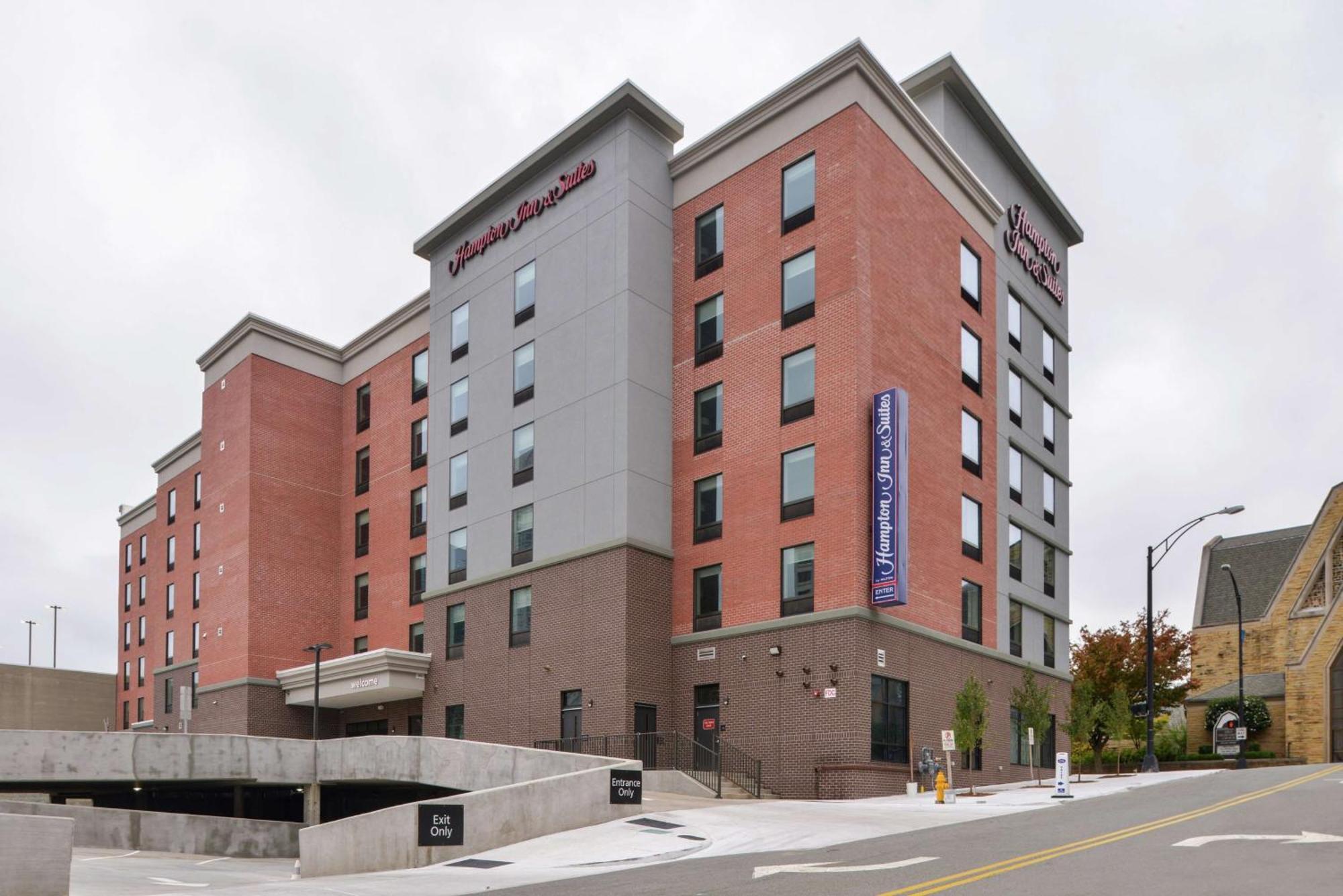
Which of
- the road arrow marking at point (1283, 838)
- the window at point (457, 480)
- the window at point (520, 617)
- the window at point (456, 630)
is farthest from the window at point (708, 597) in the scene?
the road arrow marking at point (1283, 838)

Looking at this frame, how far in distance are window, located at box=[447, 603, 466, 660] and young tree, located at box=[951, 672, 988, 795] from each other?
1992 cm

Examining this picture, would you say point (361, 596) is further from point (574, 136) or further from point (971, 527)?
point (971, 527)

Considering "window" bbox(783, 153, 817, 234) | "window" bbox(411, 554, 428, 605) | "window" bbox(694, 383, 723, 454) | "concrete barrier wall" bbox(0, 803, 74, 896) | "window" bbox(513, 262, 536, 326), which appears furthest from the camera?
"window" bbox(411, 554, 428, 605)

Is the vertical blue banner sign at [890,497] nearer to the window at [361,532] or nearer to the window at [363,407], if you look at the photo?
the window at [361,532]

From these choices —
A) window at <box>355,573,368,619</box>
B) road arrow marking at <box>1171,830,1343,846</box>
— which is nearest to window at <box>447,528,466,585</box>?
window at <box>355,573,368,619</box>

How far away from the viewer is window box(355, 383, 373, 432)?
59312 mm

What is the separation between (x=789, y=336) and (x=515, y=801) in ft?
61.3

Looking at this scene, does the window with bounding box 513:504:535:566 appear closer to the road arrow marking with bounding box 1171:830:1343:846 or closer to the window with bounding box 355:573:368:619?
the window with bounding box 355:573:368:619

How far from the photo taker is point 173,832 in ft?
129

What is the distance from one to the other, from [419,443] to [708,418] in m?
18.3

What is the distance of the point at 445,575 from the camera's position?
48312mm

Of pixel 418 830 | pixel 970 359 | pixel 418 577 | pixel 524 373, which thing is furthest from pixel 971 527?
pixel 418 830

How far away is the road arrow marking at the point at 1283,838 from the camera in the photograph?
685 inches

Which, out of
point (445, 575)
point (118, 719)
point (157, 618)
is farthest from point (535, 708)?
point (118, 719)
